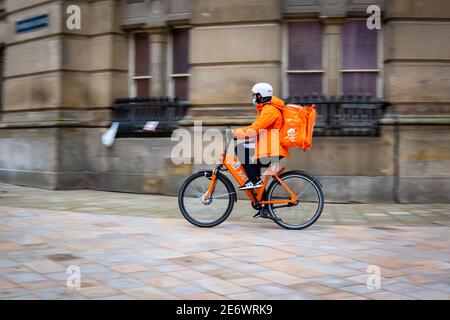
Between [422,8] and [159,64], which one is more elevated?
[422,8]

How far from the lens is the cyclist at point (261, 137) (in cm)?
673

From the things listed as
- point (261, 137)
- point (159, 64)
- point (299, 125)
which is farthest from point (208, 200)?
point (159, 64)

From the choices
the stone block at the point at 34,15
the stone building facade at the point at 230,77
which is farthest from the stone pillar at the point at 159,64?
the stone block at the point at 34,15

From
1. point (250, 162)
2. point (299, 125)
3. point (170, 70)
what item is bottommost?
point (250, 162)

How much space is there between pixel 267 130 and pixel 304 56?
3637mm

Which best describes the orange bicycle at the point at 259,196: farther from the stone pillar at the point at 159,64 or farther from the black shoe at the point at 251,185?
the stone pillar at the point at 159,64

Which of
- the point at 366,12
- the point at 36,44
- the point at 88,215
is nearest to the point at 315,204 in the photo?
the point at 88,215

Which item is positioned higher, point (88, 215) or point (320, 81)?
point (320, 81)

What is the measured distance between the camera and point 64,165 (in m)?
11.2

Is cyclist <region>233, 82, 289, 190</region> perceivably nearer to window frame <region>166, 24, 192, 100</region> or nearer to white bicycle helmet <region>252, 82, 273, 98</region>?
white bicycle helmet <region>252, 82, 273, 98</region>

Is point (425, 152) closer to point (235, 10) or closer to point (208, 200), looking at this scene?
point (235, 10)

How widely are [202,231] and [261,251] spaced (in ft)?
4.27

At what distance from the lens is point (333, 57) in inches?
389
